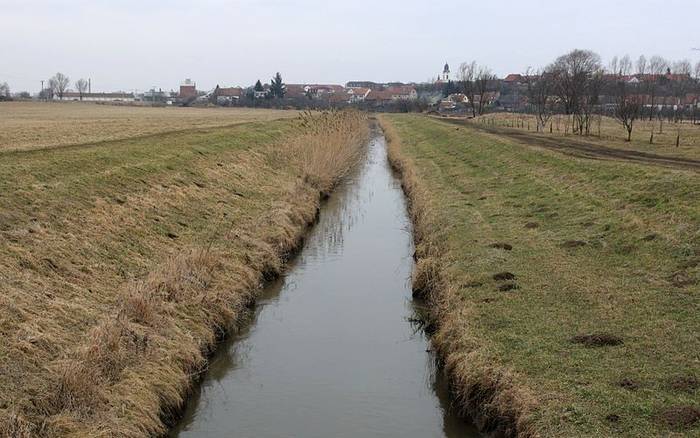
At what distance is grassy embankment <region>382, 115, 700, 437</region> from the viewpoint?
7.54 meters

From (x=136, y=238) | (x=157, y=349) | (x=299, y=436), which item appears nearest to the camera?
(x=299, y=436)

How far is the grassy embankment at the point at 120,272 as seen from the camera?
7762 mm

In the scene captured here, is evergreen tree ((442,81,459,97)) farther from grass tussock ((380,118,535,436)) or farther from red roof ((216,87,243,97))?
grass tussock ((380,118,535,436))

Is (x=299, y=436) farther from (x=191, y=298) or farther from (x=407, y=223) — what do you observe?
(x=407, y=223)

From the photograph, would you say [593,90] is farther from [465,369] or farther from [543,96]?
[465,369]

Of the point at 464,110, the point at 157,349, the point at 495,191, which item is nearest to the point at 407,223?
the point at 495,191

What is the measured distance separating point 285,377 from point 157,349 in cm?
191

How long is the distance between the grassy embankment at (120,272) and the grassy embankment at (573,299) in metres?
3.81

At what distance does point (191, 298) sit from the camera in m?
11.6

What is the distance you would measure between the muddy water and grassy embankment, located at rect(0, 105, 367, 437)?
20.0 inches

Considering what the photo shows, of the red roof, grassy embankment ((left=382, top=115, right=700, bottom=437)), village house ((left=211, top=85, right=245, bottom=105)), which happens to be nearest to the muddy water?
grassy embankment ((left=382, top=115, right=700, bottom=437))

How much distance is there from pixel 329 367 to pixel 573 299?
4.00 meters

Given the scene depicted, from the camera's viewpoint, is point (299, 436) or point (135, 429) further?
point (299, 436)

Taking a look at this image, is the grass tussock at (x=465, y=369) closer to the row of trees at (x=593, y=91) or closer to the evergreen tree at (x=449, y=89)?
the row of trees at (x=593, y=91)
